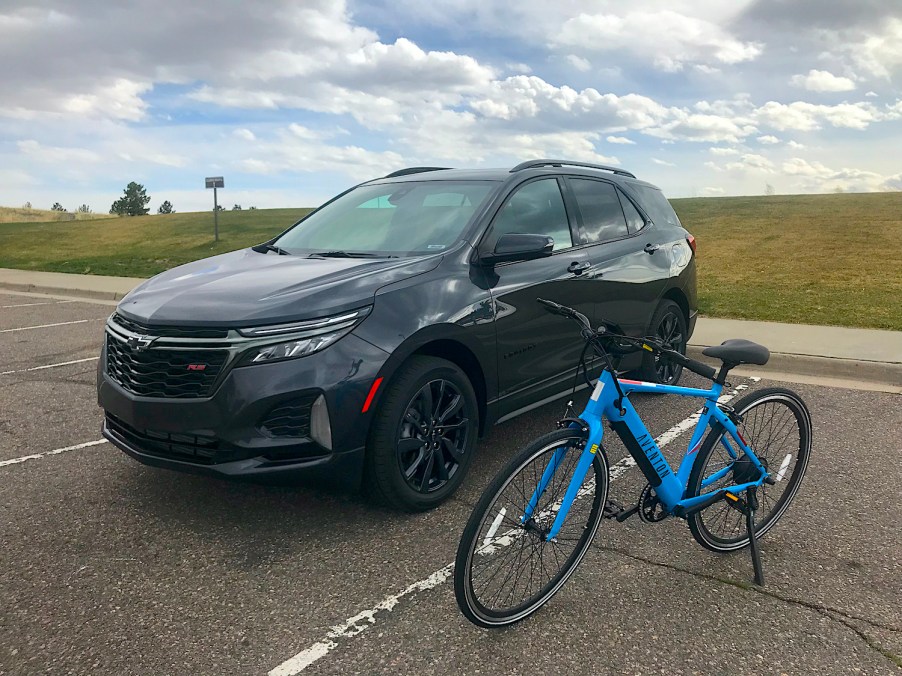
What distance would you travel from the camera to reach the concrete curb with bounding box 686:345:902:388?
271 inches

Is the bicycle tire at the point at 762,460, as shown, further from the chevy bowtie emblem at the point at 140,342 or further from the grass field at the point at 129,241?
the grass field at the point at 129,241

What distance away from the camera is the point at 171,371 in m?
3.35

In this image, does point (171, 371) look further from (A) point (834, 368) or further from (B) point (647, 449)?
(A) point (834, 368)

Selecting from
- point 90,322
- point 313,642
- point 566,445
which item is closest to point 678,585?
point 566,445

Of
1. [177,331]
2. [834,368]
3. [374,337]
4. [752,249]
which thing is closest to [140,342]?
[177,331]

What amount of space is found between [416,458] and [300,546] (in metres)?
0.69

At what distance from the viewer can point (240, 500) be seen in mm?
3955

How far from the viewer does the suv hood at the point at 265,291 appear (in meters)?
3.32

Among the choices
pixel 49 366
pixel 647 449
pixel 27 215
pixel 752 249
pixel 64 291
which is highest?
pixel 27 215

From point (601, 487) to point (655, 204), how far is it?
389 cm

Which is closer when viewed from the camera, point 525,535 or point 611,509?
point 525,535

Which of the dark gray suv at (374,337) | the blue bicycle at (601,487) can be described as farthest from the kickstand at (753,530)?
the dark gray suv at (374,337)

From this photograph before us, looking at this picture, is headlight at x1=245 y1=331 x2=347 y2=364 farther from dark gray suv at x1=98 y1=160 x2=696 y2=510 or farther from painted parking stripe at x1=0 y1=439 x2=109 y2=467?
painted parking stripe at x1=0 y1=439 x2=109 y2=467

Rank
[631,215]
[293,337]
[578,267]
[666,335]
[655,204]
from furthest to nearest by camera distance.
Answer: [655,204] < [666,335] < [631,215] < [578,267] < [293,337]
